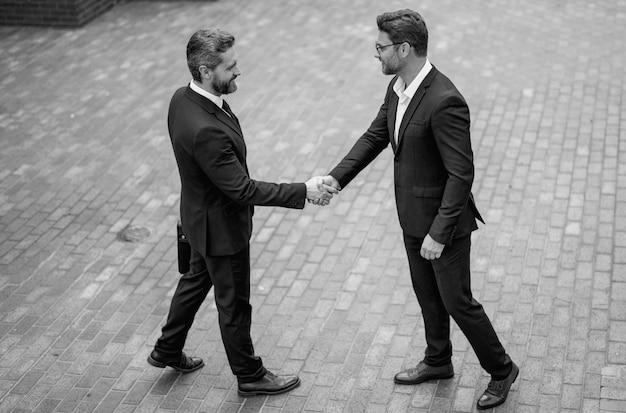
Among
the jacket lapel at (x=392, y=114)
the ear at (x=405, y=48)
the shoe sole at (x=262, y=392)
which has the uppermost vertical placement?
the ear at (x=405, y=48)

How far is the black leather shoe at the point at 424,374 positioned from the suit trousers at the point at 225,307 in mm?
806

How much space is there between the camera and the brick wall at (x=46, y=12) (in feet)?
38.6

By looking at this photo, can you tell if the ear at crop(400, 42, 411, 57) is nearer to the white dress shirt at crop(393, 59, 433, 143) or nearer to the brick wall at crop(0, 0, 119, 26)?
the white dress shirt at crop(393, 59, 433, 143)

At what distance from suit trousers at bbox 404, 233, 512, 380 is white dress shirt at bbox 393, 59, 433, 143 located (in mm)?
642

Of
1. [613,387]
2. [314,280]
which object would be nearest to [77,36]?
[314,280]

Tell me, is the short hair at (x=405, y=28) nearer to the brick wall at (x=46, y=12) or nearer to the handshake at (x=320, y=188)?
the handshake at (x=320, y=188)

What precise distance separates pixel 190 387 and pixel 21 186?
10.9ft

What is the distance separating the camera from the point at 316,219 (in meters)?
7.14

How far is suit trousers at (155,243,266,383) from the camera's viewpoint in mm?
4898

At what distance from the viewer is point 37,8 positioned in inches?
467

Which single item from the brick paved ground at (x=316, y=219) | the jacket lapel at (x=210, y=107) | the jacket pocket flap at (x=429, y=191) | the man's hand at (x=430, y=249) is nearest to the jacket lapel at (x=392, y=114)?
the jacket pocket flap at (x=429, y=191)

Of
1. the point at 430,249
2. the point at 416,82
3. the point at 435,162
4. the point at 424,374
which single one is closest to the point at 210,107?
the point at 416,82

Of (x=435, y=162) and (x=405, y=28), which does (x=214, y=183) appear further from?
(x=405, y=28)

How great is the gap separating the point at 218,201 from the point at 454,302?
1335 mm
